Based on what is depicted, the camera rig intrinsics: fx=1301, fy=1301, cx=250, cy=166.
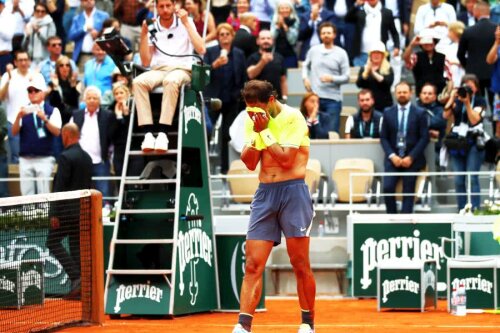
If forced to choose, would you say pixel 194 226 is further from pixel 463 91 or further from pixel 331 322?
pixel 463 91

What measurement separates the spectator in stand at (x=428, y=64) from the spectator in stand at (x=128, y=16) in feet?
18.6

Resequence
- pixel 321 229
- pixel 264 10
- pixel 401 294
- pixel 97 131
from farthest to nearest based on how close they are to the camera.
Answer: pixel 264 10 → pixel 97 131 → pixel 321 229 → pixel 401 294

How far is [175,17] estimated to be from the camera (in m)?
15.7

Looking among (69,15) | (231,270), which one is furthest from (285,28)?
(231,270)

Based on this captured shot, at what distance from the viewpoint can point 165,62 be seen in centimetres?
1595

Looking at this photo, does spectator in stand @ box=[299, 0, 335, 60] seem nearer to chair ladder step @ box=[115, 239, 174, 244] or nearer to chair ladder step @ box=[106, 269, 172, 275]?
chair ladder step @ box=[115, 239, 174, 244]

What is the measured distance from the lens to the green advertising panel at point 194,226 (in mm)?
15523

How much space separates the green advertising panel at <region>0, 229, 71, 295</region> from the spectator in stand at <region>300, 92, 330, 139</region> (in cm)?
532

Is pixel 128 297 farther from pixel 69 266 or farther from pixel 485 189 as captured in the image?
pixel 485 189

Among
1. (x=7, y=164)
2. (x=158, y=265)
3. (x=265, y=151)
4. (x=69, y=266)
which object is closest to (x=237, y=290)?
(x=158, y=265)

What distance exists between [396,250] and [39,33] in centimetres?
902

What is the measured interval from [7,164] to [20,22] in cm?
411

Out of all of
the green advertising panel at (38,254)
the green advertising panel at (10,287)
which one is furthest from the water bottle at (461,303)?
the green advertising panel at (10,287)

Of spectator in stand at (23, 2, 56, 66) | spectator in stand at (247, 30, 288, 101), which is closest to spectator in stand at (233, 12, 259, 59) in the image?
spectator in stand at (247, 30, 288, 101)
